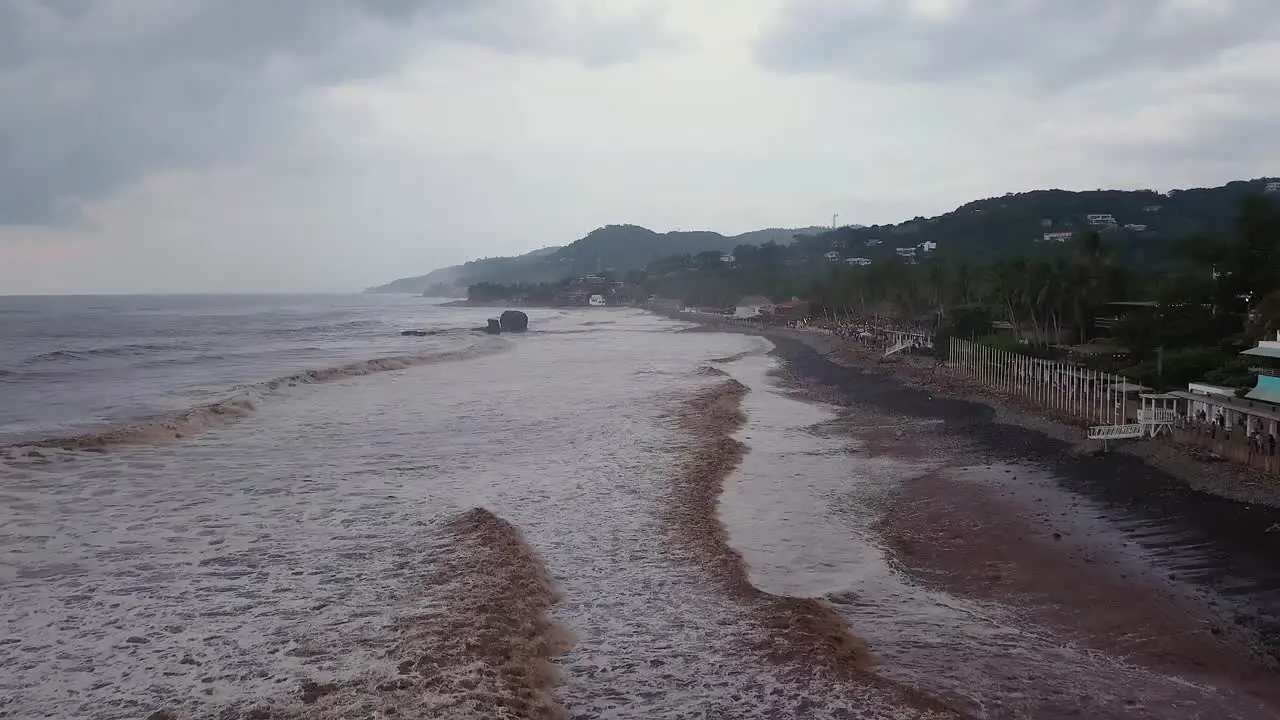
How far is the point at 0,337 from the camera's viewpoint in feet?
221

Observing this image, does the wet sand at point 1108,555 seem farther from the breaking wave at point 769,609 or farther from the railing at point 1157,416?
the breaking wave at point 769,609

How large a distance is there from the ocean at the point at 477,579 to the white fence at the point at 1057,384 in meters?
4.44

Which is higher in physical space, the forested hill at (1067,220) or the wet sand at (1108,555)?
the forested hill at (1067,220)

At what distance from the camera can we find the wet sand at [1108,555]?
859 centimetres

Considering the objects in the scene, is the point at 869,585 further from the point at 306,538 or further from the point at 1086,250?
the point at 1086,250

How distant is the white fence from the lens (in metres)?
22.2

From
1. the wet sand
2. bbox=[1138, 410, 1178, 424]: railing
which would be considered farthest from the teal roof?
the wet sand

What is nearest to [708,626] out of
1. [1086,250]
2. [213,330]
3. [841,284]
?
[1086,250]


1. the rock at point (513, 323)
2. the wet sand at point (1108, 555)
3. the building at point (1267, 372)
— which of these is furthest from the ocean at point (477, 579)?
the rock at point (513, 323)

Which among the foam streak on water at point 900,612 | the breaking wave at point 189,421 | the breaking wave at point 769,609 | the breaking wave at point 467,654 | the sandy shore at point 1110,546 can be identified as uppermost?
the breaking wave at point 189,421

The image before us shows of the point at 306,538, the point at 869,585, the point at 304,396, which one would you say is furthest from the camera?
the point at 304,396

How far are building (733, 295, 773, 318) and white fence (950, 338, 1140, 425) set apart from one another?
67.6 m

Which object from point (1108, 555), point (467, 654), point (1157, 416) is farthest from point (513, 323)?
point (467, 654)

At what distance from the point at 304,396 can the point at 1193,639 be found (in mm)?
27875
